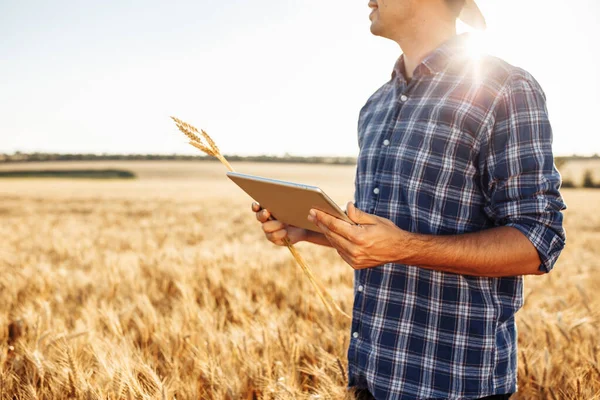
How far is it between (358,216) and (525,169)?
525 mm

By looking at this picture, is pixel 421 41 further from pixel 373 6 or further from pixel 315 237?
pixel 315 237

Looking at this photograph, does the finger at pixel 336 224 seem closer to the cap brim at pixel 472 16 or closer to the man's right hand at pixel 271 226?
the man's right hand at pixel 271 226

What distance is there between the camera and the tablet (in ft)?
3.67

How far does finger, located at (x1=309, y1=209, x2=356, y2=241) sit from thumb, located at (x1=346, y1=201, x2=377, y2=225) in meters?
0.03

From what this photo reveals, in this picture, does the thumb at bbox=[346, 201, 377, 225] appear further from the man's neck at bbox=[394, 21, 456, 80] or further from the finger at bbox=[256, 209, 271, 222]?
the man's neck at bbox=[394, 21, 456, 80]

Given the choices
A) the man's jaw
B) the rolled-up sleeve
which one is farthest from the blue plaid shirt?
the man's jaw

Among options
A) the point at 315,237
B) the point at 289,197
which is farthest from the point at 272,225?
the point at 289,197

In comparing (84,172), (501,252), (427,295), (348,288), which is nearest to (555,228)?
(501,252)

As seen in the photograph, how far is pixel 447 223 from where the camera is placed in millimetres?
1503

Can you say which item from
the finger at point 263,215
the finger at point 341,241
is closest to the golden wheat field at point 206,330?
the finger at point 263,215

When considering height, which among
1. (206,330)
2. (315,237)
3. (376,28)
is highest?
(376,28)

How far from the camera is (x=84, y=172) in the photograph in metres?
49.9

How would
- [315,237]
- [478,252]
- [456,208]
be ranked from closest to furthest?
[478,252] < [456,208] < [315,237]

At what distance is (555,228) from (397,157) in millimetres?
513
